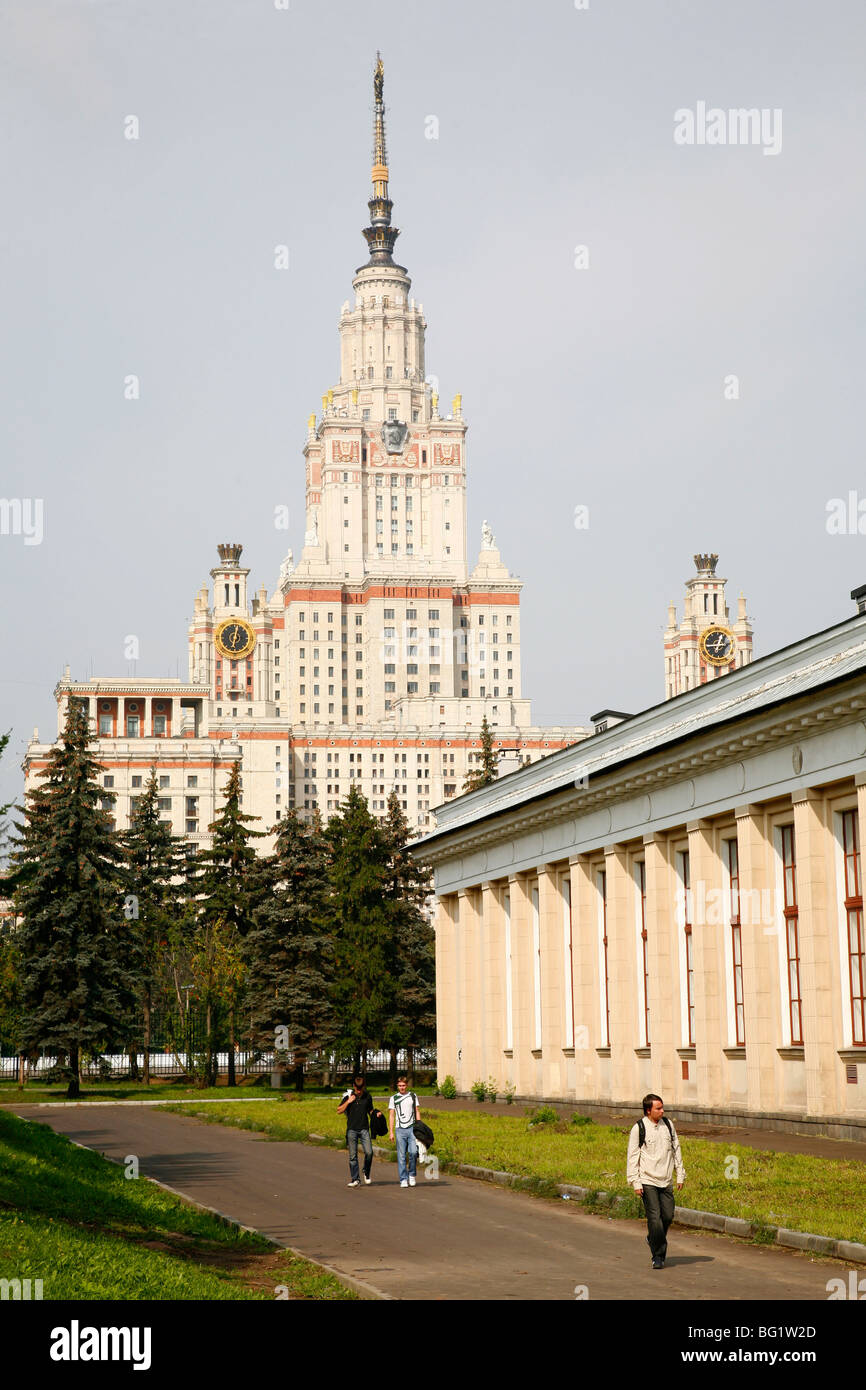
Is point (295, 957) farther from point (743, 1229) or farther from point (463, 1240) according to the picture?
point (743, 1229)

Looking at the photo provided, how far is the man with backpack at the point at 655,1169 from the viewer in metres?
16.3

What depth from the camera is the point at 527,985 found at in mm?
46031

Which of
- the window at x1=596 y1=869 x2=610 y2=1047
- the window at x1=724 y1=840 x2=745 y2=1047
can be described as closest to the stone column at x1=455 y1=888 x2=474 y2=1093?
the window at x1=596 y1=869 x2=610 y2=1047

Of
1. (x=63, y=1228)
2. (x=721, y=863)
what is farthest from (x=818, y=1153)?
(x=63, y=1228)

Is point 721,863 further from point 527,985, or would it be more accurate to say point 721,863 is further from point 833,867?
point 527,985

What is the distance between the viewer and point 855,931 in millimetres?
29562

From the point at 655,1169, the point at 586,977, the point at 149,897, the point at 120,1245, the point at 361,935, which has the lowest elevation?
the point at 120,1245

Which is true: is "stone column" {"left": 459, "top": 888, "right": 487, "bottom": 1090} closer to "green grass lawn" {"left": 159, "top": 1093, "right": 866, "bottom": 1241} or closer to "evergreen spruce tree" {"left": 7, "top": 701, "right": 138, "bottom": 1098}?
"green grass lawn" {"left": 159, "top": 1093, "right": 866, "bottom": 1241}

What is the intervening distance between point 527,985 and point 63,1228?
30.2m

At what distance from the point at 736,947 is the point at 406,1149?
10.4m

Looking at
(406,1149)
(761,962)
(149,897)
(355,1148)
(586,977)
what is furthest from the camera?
(149,897)

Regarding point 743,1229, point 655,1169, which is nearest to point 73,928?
point 743,1229

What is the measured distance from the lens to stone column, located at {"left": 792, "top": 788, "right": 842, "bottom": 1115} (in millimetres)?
29578

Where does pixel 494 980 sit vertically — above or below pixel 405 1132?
above
